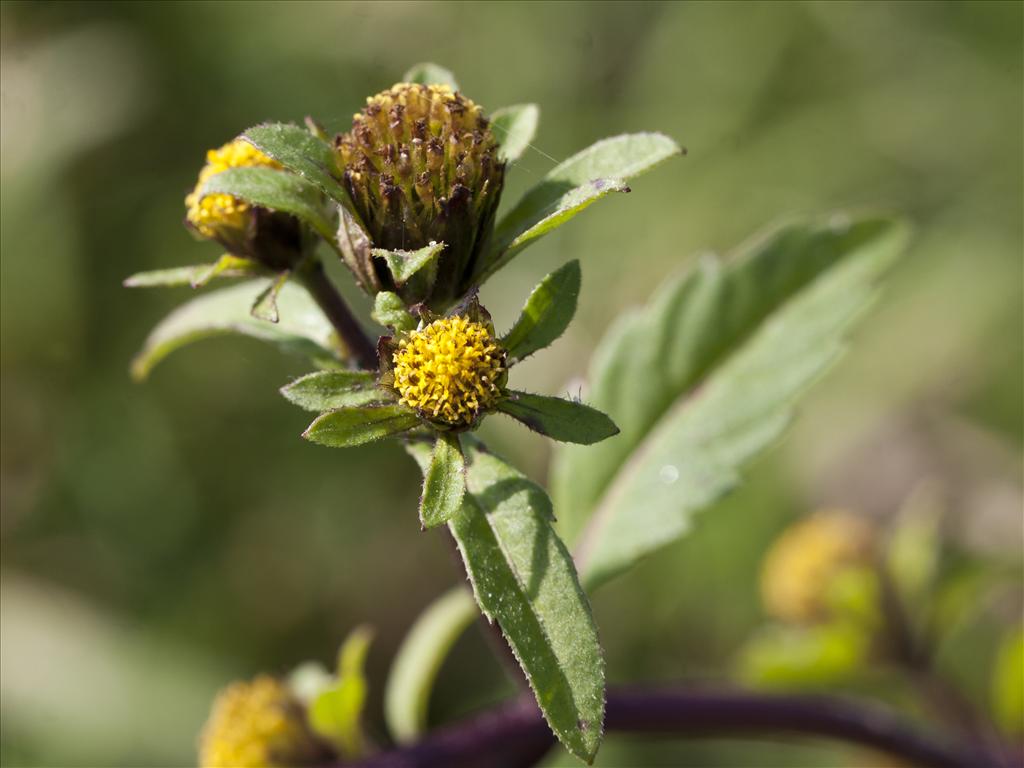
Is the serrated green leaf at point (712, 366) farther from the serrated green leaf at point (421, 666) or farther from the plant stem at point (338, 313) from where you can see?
the plant stem at point (338, 313)

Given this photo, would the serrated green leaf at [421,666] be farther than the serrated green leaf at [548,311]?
Yes

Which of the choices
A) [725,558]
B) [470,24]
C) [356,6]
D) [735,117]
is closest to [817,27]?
[735,117]

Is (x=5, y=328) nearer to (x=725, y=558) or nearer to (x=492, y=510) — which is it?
(x=725, y=558)

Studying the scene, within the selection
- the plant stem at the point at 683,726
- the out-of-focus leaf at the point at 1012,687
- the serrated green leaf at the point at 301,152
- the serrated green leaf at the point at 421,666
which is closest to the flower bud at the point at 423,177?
the serrated green leaf at the point at 301,152

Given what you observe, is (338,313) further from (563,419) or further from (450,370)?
(563,419)

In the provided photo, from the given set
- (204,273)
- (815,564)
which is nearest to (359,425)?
(204,273)

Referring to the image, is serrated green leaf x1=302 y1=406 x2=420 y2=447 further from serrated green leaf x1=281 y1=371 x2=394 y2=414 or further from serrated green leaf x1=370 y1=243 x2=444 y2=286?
serrated green leaf x1=370 y1=243 x2=444 y2=286
